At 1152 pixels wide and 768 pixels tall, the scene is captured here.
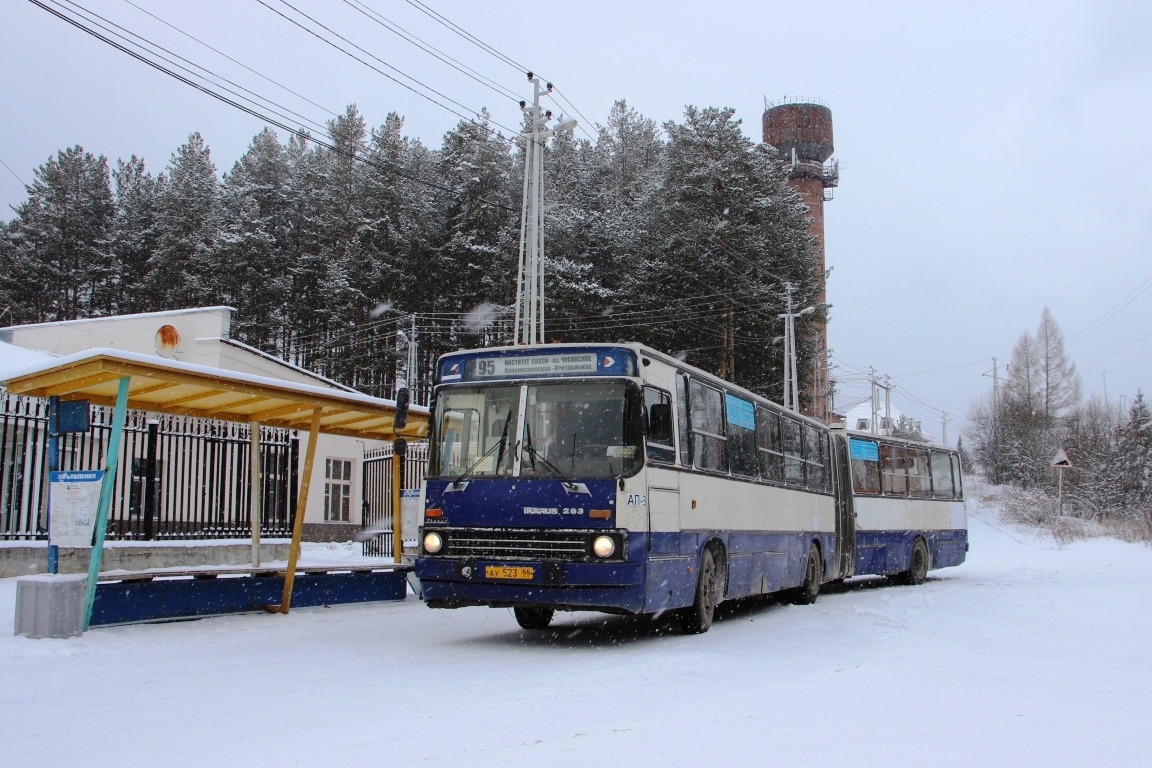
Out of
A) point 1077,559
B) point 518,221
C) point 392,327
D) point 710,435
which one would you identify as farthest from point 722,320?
point 710,435

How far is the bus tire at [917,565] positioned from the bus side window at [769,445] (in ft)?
26.9

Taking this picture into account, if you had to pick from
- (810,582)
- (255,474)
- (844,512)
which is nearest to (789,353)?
(844,512)

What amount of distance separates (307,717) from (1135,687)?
6432 millimetres

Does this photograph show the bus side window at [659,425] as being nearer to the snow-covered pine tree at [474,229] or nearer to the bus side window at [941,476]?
the bus side window at [941,476]

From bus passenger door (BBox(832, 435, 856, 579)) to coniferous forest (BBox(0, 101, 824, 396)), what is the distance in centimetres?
2455

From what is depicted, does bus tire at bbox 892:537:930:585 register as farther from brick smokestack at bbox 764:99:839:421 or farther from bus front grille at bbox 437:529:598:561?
brick smokestack at bbox 764:99:839:421

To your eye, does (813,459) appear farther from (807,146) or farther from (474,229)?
(807,146)

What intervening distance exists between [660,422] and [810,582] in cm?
747

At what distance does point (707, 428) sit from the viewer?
42.7 feet

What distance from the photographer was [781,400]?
53.7 metres

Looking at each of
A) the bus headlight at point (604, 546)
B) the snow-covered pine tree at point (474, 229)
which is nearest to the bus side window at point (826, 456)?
the bus headlight at point (604, 546)

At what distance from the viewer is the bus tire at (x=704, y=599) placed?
491 inches

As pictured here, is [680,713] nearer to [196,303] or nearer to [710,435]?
[710,435]

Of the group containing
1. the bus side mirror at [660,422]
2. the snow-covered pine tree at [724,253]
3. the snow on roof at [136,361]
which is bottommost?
the bus side mirror at [660,422]
